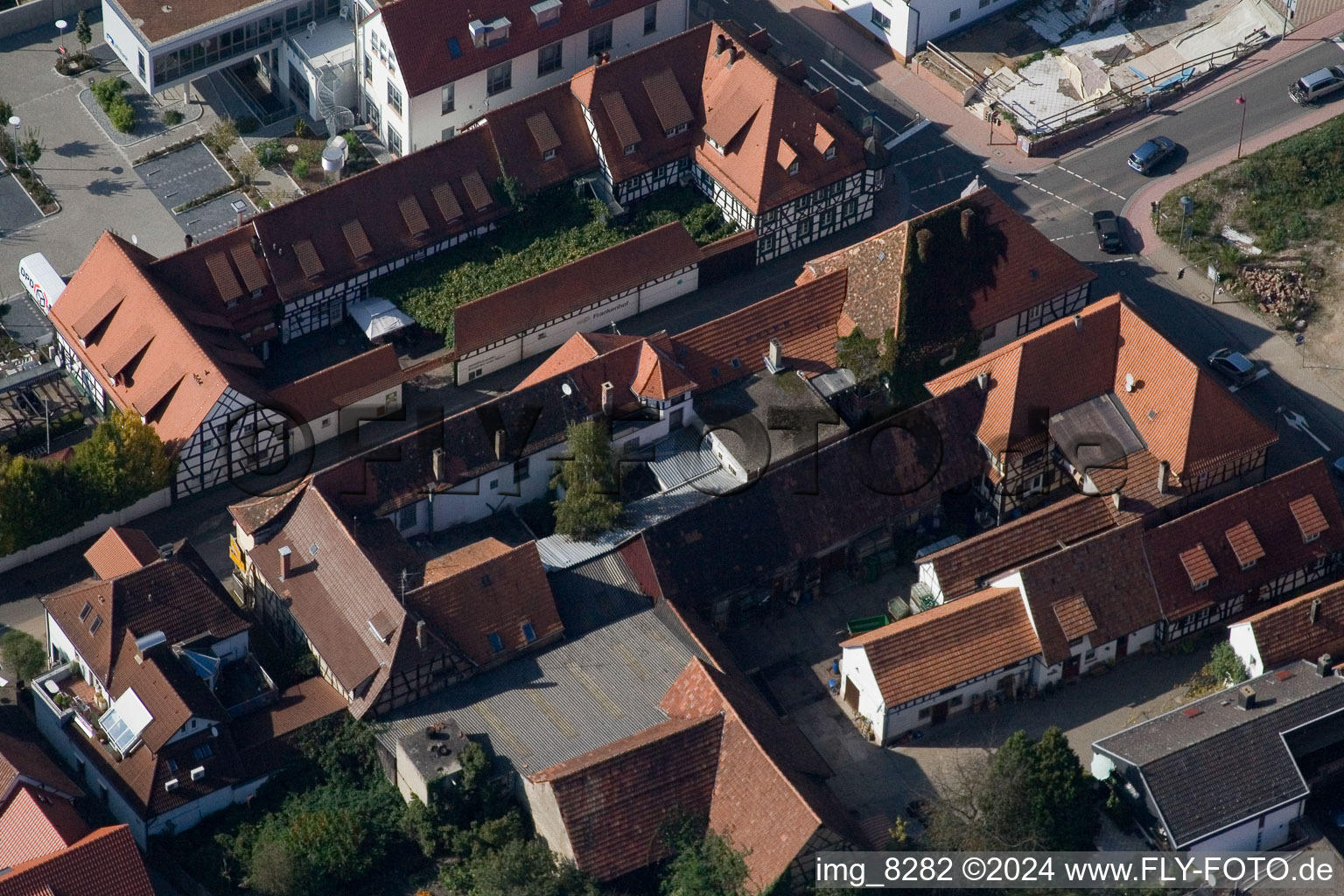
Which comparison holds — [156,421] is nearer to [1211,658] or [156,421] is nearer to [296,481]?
[296,481]

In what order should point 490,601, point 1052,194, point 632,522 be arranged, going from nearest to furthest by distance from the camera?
point 490,601
point 632,522
point 1052,194

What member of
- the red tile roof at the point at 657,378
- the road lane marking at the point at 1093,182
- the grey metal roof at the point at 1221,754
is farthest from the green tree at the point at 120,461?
the road lane marking at the point at 1093,182

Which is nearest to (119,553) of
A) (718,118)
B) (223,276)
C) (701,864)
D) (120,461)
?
(120,461)

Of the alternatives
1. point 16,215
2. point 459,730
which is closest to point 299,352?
point 16,215

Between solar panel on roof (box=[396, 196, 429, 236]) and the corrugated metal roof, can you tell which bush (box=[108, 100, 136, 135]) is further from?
the corrugated metal roof

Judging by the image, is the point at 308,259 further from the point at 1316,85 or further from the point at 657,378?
the point at 1316,85

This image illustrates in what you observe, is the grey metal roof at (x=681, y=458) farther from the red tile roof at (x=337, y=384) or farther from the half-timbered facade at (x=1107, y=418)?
the red tile roof at (x=337, y=384)
